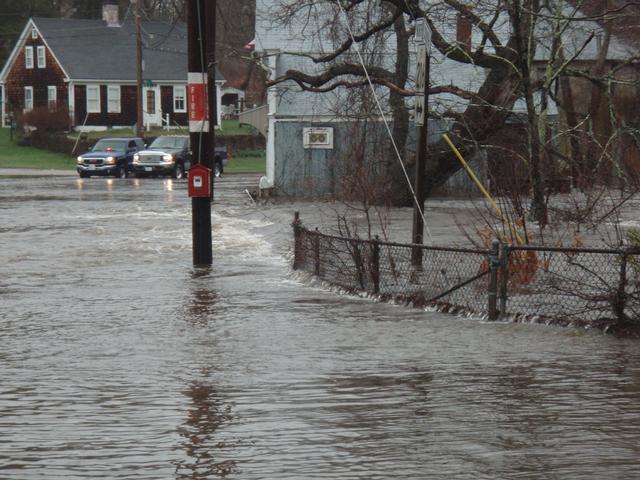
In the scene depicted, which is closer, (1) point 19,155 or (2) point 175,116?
(1) point 19,155

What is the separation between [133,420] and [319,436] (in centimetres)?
141

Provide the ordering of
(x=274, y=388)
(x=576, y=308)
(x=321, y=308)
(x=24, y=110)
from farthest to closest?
(x=24, y=110)
(x=321, y=308)
(x=576, y=308)
(x=274, y=388)

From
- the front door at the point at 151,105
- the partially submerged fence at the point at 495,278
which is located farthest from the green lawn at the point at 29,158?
the partially submerged fence at the point at 495,278

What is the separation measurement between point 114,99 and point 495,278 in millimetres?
64479

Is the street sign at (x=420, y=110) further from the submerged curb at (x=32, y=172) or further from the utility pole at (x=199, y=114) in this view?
the submerged curb at (x=32, y=172)

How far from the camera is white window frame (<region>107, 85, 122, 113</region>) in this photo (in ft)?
245

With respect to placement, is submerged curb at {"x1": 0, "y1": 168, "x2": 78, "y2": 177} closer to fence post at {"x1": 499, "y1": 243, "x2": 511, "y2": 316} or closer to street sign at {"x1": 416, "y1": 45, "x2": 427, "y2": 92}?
street sign at {"x1": 416, "y1": 45, "x2": 427, "y2": 92}

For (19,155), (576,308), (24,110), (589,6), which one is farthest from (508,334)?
(24,110)

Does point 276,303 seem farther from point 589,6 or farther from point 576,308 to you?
point 589,6

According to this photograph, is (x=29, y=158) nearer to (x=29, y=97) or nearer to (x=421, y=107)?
(x=29, y=97)

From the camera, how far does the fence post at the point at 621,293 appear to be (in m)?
11.9

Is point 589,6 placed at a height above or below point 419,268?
above

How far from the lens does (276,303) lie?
14750mm

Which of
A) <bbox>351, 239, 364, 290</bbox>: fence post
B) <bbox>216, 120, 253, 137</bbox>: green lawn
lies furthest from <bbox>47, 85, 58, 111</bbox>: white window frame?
<bbox>351, 239, 364, 290</bbox>: fence post
